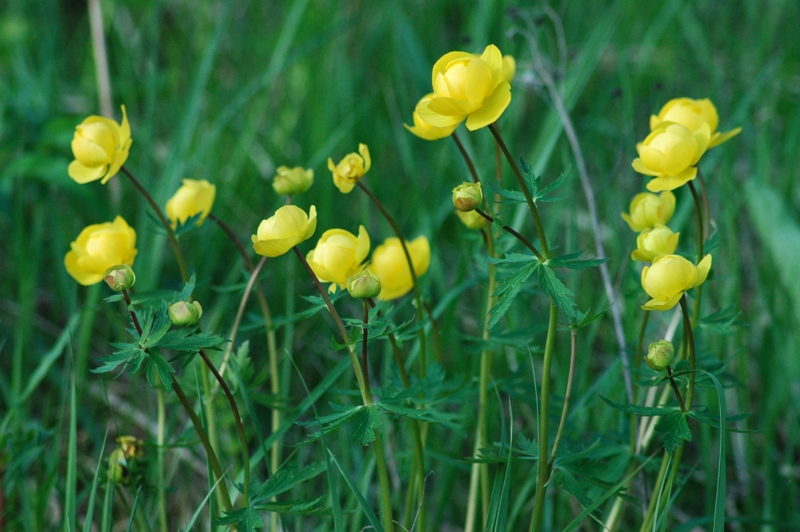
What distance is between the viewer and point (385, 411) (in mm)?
796

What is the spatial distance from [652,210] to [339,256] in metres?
0.41

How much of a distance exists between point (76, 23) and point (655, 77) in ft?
7.45

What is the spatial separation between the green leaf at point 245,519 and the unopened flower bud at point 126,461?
0.23 meters

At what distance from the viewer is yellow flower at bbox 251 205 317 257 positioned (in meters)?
0.76

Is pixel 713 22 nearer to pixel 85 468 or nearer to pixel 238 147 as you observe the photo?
pixel 238 147

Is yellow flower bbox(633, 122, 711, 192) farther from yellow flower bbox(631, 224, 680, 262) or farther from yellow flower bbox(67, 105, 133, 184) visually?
yellow flower bbox(67, 105, 133, 184)

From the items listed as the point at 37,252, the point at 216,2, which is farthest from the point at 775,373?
the point at 216,2

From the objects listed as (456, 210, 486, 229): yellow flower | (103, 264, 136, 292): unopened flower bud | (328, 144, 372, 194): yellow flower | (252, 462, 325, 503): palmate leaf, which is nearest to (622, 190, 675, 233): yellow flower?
(456, 210, 486, 229): yellow flower

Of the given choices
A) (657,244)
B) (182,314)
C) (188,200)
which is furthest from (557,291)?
(188,200)

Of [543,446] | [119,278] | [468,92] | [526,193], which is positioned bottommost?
[543,446]

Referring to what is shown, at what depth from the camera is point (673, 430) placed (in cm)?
78

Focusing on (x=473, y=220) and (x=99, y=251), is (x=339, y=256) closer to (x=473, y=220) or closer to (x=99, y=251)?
(x=473, y=220)

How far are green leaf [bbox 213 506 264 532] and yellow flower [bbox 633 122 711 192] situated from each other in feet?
1.89

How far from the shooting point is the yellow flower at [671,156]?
813 millimetres
